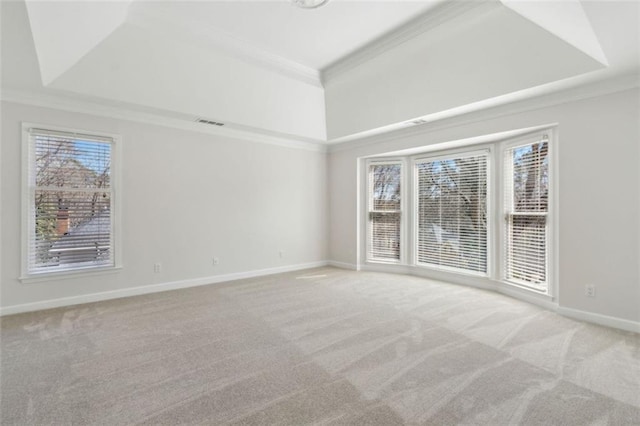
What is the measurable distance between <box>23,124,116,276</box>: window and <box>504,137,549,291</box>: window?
5.50m

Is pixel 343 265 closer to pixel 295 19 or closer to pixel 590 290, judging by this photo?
pixel 590 290

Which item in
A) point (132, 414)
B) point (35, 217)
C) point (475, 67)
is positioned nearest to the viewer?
point (132, 414)

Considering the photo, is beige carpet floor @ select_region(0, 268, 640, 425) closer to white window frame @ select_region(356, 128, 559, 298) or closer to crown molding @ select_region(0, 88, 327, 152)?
white window frame @ select_region(356, 128, 559, 298)

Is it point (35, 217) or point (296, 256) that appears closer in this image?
point (35, 217)

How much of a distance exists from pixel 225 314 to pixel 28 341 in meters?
1.76

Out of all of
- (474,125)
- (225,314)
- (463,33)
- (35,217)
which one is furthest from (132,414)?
(474,125)

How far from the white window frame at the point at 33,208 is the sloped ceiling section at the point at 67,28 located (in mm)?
701

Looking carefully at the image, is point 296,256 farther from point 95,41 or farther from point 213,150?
point 95,41

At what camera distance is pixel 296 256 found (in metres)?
5.99

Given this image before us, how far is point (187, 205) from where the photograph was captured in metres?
4.66

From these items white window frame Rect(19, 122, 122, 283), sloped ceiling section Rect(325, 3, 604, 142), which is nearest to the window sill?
white window frame Rect(19, 122, 122, 283)

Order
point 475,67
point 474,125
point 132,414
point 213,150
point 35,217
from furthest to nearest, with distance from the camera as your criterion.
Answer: point 213,150 < point 474,125 < point 35,217 < point 475,67 < point 132,414

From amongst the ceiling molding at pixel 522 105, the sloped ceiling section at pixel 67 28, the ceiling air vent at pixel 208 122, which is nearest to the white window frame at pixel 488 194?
the ceiling molding at pixel 522 105

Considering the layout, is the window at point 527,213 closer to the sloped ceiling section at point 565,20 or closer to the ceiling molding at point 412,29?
the sloped ceiling section at point 565,20
